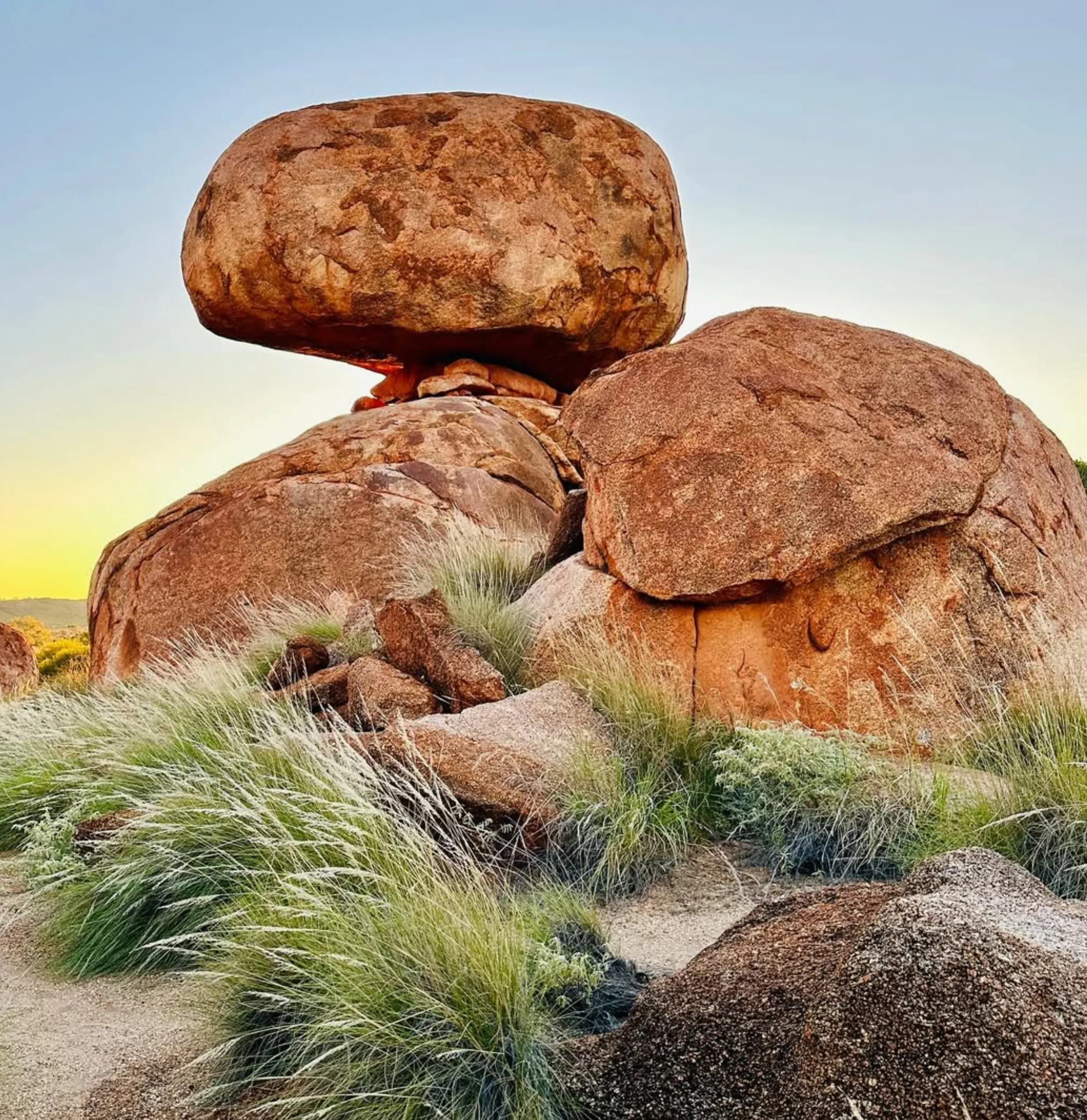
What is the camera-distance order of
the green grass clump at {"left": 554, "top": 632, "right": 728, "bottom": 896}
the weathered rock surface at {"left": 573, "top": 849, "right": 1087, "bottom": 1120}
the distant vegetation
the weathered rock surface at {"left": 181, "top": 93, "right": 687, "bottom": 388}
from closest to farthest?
the weathered rock surface at {"left": 573, "top": 849, "right": 1087, "bottom": 1120}
the green grass clump at {"left": 554, "top": 632, "right": 728, "bottom": 896}
the weathered rock surface at {"left": 181, "top": 93, "right": 687, "bottom": 388}
the distant vegetation

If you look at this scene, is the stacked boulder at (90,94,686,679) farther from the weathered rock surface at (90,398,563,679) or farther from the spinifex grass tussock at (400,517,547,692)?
the spinifex grass tussock at (400,517,547,692)

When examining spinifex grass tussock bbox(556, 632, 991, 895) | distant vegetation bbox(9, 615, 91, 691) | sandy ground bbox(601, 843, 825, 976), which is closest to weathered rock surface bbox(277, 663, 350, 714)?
spinifex grass tussock bbox(556, 632, 991, 895)

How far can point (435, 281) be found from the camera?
493 inches

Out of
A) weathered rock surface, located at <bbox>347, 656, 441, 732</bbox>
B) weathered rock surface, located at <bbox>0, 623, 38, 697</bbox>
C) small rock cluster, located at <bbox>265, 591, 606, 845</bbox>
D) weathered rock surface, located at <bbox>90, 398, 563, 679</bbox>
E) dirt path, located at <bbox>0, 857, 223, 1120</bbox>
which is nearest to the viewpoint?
dirt path, located at <bbox>0, 857, 223, 1120</bbox>

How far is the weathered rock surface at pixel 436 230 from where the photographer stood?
492 inches

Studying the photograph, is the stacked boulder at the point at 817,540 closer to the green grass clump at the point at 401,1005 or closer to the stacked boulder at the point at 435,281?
the green grass clump at the point at 401,1005

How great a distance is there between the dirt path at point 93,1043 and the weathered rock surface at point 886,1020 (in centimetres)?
126

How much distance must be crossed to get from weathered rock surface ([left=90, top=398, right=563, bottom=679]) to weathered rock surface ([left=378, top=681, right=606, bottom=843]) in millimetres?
3854

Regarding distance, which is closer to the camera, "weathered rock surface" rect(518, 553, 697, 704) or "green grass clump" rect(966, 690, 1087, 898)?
"green grass clump" rect(966, 690, 1087, 898)

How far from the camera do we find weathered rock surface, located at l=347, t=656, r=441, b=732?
19.7ft

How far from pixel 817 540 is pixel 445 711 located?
2.08 metres

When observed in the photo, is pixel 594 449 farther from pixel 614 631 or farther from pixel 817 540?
pixel 817 540

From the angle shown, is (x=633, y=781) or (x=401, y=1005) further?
(x=633, y=781)

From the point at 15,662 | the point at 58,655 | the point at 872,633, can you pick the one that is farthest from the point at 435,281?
the point at 58,655
